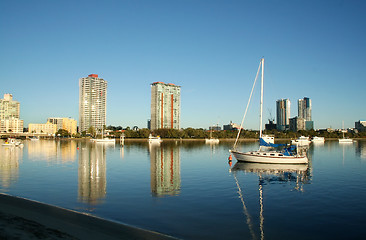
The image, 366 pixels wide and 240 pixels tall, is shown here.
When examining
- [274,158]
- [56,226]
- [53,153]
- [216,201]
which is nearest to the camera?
[56,226]

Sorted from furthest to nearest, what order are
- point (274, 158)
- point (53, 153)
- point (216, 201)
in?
point (53, 153), point (274, 158), point (216, 201)

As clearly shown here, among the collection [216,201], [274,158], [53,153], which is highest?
[274,158]

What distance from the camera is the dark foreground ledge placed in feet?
47.0

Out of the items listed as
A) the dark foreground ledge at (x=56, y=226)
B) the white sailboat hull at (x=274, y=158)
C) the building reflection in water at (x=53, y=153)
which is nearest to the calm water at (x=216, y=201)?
the dark foreground ledge at (x=56, y=226)

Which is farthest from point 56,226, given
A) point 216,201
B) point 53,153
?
point 53,153

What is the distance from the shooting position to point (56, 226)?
15.8 m

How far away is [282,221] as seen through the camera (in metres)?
19.9

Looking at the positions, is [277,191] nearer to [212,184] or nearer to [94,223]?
[212,184]

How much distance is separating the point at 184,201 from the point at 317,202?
39.8 feet

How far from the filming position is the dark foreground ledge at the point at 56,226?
14.3 m

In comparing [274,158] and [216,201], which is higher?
[274,158]

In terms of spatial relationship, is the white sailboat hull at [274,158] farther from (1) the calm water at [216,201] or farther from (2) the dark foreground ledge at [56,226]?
(2) the dark foreground ledge at [56,226]

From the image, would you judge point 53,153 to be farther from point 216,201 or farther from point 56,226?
point 56,226

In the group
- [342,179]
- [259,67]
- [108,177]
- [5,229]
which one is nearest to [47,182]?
[108,177]
